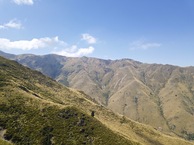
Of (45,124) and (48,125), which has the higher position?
(45,124)

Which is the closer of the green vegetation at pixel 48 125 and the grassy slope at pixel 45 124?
the green vegetation at pixel 48 125

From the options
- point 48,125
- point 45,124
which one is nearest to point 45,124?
point 45,124

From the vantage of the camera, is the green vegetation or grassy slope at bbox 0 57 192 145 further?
grassy slope at bbox 0 57 192 145

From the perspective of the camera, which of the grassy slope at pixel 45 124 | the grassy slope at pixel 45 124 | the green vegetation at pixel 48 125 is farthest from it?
the grassy slope at pixel 45 124

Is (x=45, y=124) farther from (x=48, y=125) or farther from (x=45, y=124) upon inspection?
(x=48, y=125)

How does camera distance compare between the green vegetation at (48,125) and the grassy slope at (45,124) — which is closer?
the green vegetation at (48,125)

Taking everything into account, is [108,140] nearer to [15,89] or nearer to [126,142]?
[126,142]

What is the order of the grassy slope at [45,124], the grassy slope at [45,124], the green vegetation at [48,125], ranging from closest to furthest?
the green vegetation at [48,125] → the grassy slope at [45,124] → the grassy slope at [45,124]

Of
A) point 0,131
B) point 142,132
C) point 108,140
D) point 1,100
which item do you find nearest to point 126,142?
point 108,140

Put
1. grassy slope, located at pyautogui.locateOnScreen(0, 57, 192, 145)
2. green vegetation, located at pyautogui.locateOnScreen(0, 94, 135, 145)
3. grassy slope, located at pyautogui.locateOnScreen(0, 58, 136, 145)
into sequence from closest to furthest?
green vegetation, located at pyautogui.locateOnScreen(0, 94, 135, 145), grassy slope, located at pyautogui.locateOnScreen(0, 58, 136, 145), grassy slope, located at pyautogui.locateOnScreen(0, 57, 192, 145)

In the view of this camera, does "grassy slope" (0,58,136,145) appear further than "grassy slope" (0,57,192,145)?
No

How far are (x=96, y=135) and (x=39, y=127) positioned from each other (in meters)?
22.6

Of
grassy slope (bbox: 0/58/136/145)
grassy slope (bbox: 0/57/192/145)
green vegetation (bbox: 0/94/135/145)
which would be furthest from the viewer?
grassy slope (bbox: 0/57/192/145)

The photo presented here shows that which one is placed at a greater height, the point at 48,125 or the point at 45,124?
the point at 45,124
